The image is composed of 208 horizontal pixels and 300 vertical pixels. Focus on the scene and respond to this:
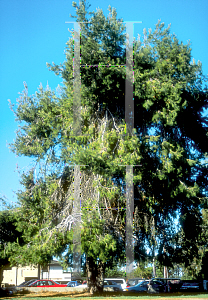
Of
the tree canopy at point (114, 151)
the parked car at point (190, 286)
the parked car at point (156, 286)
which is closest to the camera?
the tree canopy at point (114, 151)

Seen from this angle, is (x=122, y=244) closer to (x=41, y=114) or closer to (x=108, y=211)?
(x=108, y=211)

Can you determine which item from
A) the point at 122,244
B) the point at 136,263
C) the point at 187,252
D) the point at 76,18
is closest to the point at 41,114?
the point at 76,18

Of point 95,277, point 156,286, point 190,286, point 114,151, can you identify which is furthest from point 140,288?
point 114,151

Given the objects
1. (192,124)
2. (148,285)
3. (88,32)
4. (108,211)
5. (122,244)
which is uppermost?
(88,32)

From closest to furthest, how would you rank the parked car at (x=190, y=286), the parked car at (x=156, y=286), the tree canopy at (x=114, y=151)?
1. the tree canopy at (x=114, y=151)
2. the parked car at (x=156, y=286)
3. the parked car at (x=190, y=286)

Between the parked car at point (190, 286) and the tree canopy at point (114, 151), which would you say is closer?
the tree canopy at point (114, 151)

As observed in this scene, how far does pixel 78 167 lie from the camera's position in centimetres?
1384

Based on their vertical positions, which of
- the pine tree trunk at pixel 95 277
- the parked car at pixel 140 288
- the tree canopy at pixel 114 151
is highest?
the tree canopy at pixel 114 151

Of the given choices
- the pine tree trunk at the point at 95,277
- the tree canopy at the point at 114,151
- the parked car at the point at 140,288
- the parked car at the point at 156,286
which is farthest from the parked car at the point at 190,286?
the pine tree trunk at the point at 95,277

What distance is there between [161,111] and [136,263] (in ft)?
25.8

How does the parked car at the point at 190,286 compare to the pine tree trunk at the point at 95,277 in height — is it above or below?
below

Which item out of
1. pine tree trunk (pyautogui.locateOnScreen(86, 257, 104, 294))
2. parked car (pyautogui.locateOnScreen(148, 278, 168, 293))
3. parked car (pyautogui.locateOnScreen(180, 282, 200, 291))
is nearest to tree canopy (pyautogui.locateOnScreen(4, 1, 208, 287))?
pine tree trunk (pyautogui.locateOnScreen(86, 257, 104, 294))

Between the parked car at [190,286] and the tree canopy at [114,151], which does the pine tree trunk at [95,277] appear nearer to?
the tree canopy at [114,151]

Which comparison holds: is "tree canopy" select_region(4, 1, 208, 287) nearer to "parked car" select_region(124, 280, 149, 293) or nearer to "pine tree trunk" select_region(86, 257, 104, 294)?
"pine tree trunk" select_region(86, 257, 104, 294)
